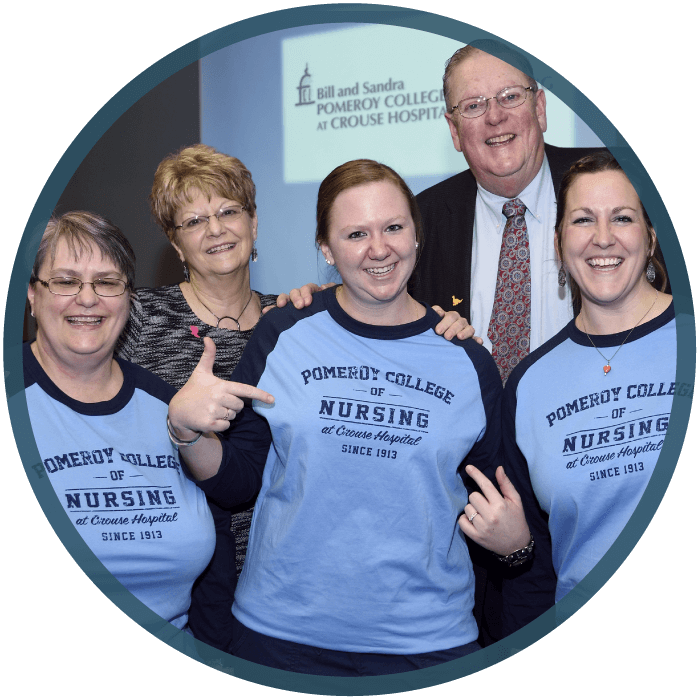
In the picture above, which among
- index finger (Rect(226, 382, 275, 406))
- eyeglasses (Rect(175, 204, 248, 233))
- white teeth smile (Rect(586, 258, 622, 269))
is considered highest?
eyeglasses (Rect(175, 204, 248, 233))

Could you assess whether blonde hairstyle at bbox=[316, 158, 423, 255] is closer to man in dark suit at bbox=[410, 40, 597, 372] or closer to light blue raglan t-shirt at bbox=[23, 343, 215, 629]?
man in dark suit at bbox=[410, 40, 597, 372]

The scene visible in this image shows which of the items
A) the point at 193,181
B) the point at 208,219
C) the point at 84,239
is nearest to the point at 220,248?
the point at 208,219

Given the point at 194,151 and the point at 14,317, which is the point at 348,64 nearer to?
the point at 194,151

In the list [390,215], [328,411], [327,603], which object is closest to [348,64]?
[390,215]

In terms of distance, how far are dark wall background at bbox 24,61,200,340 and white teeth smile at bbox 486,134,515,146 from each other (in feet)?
2.96

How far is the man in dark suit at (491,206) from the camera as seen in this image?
1.89 meters

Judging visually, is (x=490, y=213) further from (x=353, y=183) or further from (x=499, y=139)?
(x=353, y=183)

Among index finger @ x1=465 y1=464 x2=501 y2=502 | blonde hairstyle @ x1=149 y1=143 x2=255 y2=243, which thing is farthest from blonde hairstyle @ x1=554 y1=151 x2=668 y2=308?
blonde hairstyle @ x1=149 y1=143 x2=255 y2=243

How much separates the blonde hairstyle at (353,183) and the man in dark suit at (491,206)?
255 millimetres

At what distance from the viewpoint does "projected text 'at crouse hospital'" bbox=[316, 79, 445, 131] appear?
2131mm

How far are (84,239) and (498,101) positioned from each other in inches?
45.9

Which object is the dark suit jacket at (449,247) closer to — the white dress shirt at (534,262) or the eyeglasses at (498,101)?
the white dress shirt at (534,262)

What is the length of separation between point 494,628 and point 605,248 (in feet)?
3.38

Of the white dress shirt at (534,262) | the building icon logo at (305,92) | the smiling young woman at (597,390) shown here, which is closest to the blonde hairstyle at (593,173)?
the smiling young woman at (597,390)
